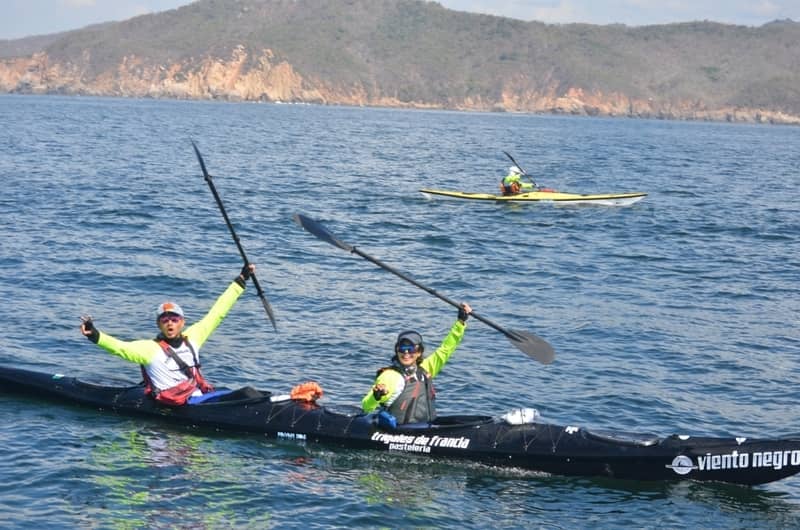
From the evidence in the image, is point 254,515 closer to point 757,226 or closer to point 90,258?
point 90,258

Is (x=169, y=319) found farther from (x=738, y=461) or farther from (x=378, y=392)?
(x=738, y=461)

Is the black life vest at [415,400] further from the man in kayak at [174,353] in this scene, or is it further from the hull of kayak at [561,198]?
the hull of kayak at [561,198]

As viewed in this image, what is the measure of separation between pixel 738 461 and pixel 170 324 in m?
6.60

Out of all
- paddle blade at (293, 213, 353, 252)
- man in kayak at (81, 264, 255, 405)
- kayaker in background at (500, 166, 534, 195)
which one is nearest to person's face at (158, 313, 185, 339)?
man in kayak at (81, 264, 255, 405)

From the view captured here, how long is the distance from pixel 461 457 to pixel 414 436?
594 mm

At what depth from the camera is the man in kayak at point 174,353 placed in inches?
481

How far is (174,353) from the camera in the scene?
41.0 feet

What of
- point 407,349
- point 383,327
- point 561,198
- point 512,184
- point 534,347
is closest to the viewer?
point 407,349

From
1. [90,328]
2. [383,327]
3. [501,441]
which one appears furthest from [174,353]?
[383,327]

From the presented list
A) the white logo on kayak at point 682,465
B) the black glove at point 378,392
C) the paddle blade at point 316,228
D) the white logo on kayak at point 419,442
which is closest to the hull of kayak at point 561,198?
the paddle blade at point 316,228

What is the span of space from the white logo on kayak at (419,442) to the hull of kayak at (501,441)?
1cm

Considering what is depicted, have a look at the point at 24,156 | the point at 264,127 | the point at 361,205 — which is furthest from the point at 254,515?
the point at 264,127

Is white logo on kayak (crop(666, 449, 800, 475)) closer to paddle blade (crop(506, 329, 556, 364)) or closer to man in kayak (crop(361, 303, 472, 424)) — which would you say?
paddle blade (crop(506, 329, 556, 364))

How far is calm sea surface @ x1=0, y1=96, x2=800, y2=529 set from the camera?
11070 mm
